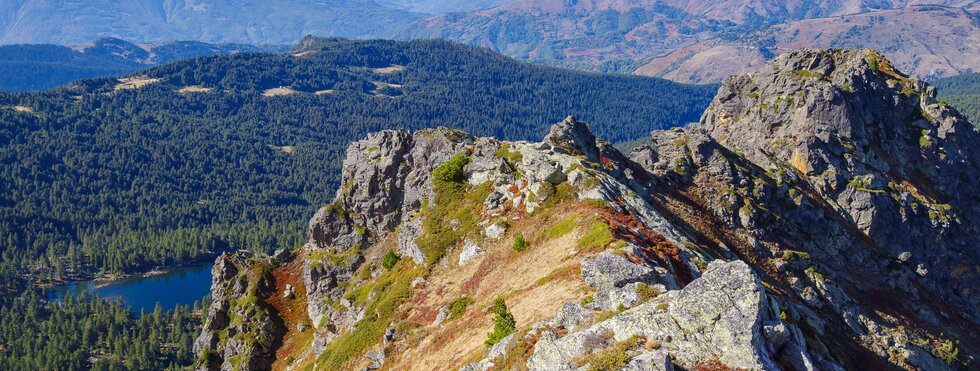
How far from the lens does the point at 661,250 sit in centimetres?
5700

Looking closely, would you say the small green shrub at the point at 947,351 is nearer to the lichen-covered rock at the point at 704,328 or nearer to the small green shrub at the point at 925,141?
the small green shrub at the point at 925,141

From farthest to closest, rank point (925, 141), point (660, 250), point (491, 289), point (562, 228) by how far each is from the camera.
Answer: point (925, 141), point (562, 228), point (491, 289), point (660, 250)

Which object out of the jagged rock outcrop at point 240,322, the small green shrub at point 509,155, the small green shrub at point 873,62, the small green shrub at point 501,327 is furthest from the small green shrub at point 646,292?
the small green shrub at point 873,62

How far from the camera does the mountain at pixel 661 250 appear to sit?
40.7 meters

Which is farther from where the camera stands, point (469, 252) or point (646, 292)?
point (469, 252)

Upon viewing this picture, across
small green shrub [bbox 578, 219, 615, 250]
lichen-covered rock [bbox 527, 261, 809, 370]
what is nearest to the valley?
lichen-covered rock [bbox 527, 261, 809, 370]

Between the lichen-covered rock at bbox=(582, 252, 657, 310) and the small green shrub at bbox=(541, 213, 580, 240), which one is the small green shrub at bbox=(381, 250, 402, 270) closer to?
the small green shrub at bbox=(541, 213, 580, 240)

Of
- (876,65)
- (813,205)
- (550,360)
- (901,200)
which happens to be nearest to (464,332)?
(550,360)

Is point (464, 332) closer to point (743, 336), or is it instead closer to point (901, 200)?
point (743, 336)

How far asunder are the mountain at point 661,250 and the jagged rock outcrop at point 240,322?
0.29 m

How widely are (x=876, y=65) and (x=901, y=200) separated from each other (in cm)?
3713

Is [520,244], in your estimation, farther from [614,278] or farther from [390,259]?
[390,259]

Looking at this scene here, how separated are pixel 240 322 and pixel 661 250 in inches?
2487

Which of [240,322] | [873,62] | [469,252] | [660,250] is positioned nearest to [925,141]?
[873,62]
